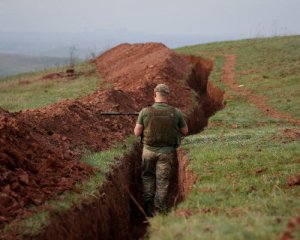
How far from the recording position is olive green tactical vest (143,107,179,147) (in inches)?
396

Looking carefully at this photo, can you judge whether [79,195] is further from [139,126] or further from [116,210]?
[139,126]

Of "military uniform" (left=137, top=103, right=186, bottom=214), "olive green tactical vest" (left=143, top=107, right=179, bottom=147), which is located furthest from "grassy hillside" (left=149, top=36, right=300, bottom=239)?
"olive green tactical vest" (left=143, top=107, right=179, bottom=147)

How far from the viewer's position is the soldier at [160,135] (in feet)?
33.1

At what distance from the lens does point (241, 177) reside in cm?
928

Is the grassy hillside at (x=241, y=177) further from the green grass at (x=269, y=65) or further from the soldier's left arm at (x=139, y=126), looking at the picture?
the soldier's left arm at (x=139, y=126)

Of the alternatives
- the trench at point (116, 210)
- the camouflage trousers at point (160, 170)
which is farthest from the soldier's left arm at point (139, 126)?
the trench at point (116, 210)

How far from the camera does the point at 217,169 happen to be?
994 cm

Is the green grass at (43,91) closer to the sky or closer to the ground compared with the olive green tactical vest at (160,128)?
closer to the ground

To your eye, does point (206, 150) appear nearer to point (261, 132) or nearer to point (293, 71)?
point (261, 132)

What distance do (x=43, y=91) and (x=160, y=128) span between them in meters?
18.9

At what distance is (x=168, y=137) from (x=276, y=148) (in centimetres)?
279

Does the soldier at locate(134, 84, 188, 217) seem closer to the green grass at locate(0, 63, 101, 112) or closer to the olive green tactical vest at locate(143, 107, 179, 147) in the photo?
the olive green tactical vest at locate(143, 107, 179, 147)

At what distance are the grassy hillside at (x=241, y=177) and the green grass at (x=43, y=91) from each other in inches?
317

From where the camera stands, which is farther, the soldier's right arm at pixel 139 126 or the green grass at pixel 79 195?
the soldier's right arm at pixel 139 126
